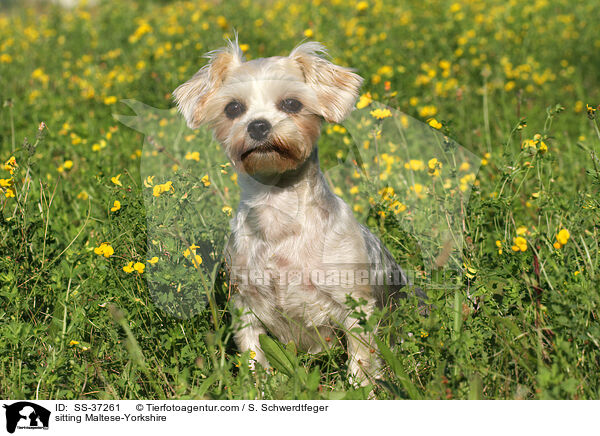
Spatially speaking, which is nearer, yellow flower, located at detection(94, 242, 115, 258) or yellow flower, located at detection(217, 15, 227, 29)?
yellow flower, located at detection(94, 242, 115, 258)

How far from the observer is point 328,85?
3666 millimetres

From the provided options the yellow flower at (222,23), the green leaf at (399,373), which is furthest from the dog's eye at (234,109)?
the yellow flower at (222,23)

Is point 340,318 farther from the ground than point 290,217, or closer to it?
closer to it

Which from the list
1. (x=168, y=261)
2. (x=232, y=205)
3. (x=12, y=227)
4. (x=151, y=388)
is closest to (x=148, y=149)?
(x=232, y=205)

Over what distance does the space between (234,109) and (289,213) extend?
678mm

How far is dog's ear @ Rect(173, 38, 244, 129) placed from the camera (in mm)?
3676

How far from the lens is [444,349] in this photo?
295 centimetres

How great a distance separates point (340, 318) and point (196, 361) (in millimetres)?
854
